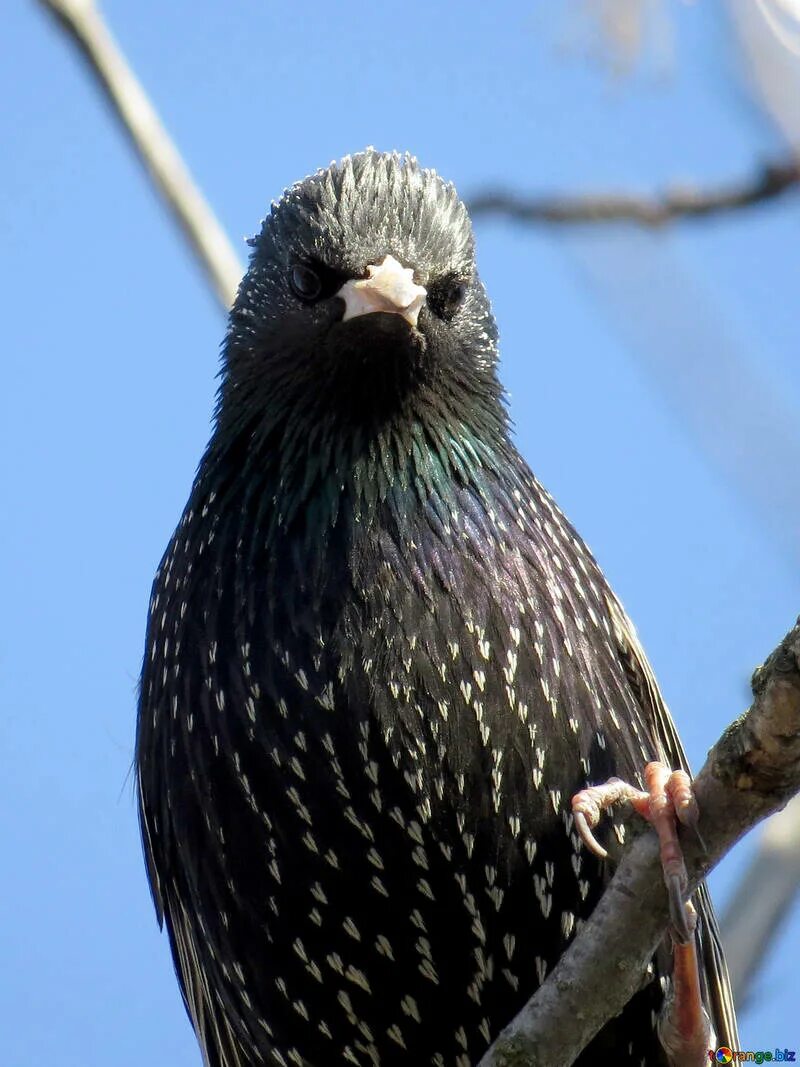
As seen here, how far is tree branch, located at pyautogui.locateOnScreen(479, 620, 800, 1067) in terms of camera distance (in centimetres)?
271

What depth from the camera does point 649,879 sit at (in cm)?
288

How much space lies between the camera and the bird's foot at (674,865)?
2.84 m

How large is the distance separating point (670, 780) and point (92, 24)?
3.55 meters

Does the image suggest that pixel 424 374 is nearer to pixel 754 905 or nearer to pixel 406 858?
pixel 406 858

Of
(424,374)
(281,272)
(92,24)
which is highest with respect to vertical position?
(92,24)

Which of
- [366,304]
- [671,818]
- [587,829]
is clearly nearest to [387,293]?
[366,304]

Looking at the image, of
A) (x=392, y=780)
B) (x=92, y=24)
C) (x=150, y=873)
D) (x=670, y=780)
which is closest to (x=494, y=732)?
(x=392, y=780)

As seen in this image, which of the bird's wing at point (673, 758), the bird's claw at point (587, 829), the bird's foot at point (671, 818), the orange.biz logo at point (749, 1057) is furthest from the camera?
the bird's wing at point (673, 758)

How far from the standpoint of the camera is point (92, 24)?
208 inches

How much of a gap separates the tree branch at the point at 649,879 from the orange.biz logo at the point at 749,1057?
0.79 meters

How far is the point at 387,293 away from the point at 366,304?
63 millimetres

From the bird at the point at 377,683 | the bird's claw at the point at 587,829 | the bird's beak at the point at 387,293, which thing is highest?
the bird's beak at the point at 387,293

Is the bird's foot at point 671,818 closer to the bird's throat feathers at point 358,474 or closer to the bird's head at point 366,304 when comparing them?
the bird's throat feathers at point 358,474

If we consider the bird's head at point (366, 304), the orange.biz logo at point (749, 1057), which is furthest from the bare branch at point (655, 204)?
the orange.biz logo at point (749, 1057)
